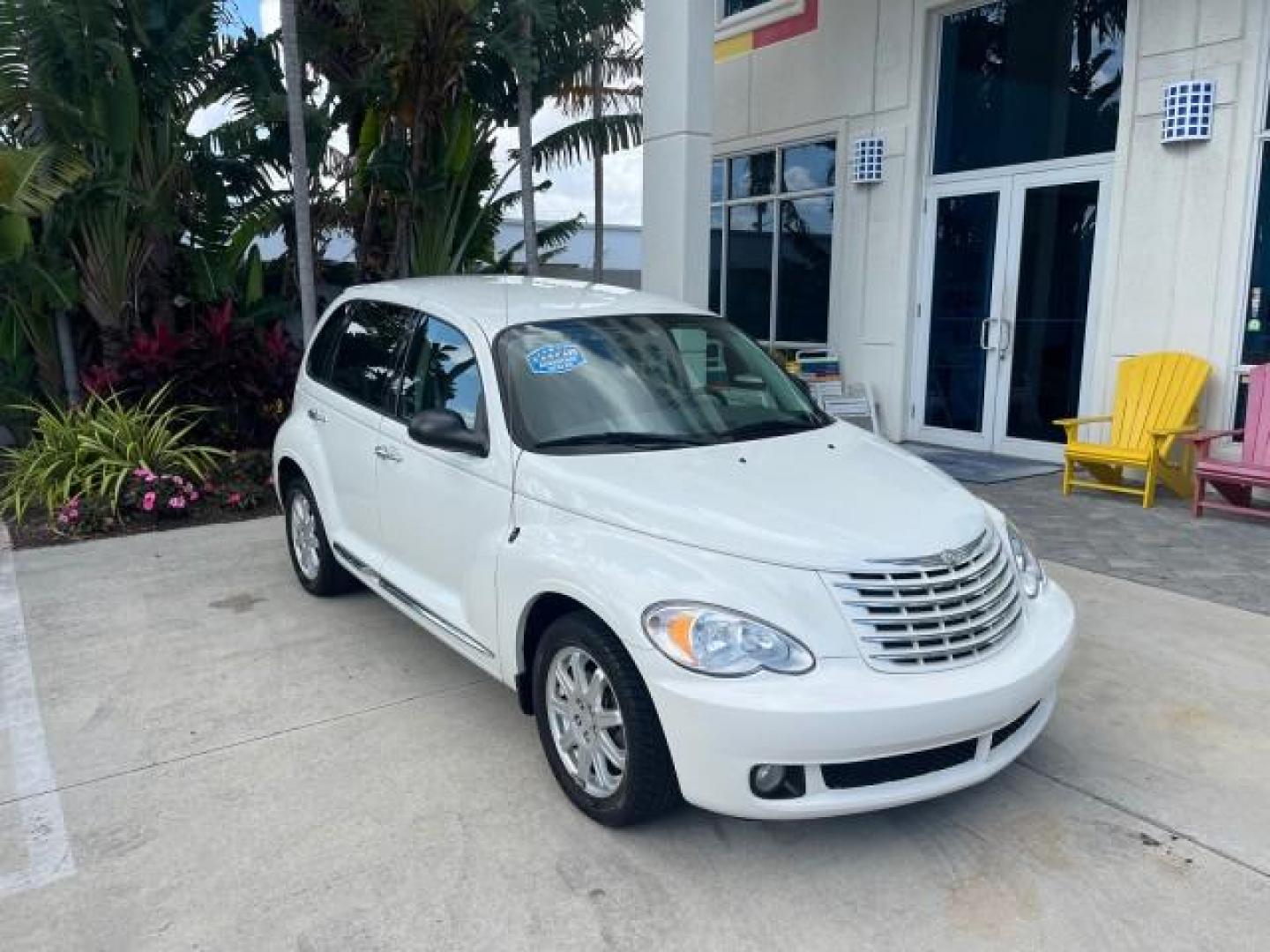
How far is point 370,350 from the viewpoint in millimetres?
4848

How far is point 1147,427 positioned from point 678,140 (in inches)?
175

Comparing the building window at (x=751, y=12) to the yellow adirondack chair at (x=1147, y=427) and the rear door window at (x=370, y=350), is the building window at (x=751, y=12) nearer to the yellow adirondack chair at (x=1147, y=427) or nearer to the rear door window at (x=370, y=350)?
the yellow adirondack chair at (x=1147, y=427)

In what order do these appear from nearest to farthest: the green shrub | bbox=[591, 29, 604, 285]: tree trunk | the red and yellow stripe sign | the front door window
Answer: the green shrub, the front door window, bbox=[591, 29, 604, 285]: tree trunk, the red and yellow stripe sign

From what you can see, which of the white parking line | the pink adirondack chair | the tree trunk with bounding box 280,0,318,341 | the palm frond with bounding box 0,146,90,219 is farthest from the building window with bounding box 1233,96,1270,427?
the palm frond with bounding box 0,146,90,219

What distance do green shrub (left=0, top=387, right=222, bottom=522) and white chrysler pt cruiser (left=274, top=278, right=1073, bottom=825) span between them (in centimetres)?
367

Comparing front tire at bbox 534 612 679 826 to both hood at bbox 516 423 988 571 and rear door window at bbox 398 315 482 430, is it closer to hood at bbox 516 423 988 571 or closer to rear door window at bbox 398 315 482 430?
hood at bbox 516 423 988 571

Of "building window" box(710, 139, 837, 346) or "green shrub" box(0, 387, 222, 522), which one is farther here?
"building window" box(710, 139, 837, 346)

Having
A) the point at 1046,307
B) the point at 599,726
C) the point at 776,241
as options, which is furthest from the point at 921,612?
the point at 776,241

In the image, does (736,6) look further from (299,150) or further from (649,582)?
(649,582)

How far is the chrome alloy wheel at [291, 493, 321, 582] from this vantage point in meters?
5.29

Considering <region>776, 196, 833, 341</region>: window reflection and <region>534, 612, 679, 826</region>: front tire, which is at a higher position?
<region>776, 196, 833, 341</region>: window reflection

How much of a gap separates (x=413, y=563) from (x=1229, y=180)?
685cm

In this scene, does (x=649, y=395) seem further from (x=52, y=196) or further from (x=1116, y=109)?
(x=1116, y=109)

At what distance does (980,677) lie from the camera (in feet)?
9.44
